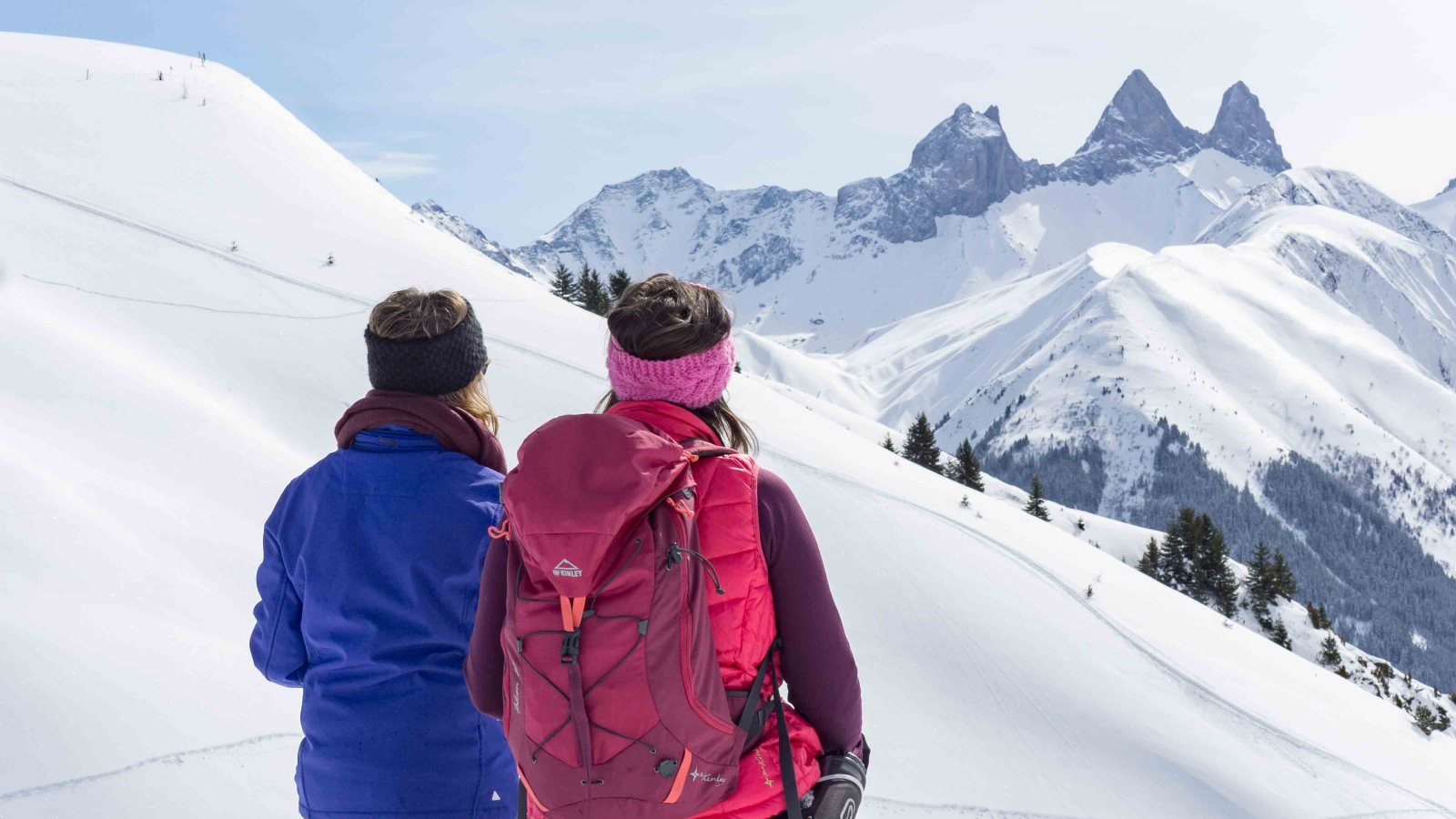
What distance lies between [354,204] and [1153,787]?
45.9 ft

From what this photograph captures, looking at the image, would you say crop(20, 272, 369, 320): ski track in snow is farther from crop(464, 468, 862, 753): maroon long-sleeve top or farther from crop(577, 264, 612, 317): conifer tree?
crop(577, 264, 612, 317): conifer tree

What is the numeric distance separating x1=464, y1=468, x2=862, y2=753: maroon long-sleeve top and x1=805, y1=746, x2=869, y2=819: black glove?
0.12 ft

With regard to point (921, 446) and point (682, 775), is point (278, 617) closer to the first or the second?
point (682, 775)

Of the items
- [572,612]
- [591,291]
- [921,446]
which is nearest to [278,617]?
[572,612]

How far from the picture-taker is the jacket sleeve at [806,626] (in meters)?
2.12

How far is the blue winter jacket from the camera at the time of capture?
240 centimetres

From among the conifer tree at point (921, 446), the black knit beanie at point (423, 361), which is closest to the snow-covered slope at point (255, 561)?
the black knit beanie at point (423, 361)

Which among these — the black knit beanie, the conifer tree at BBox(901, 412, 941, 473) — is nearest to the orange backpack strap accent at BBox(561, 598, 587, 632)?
the black knit beanie

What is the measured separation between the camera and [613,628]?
1920 mm

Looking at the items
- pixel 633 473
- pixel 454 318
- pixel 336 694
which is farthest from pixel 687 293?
pixel 336 694

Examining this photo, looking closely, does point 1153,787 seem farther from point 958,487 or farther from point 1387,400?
point 1387,400

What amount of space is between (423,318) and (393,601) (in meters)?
0.85

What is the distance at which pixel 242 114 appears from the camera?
16.0 meters

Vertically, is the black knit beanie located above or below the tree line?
below
